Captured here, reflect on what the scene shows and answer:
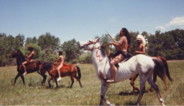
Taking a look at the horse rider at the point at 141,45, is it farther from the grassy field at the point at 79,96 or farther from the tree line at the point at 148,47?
the tree line at the point at 148,47

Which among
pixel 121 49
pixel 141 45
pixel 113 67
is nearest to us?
pixel 113 67

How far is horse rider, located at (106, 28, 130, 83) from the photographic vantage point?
23.3 feet

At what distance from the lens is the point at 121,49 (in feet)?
25.0

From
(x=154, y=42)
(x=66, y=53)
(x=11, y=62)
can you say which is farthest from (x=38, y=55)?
(x=154, y=42)

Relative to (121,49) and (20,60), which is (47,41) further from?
(121,49)

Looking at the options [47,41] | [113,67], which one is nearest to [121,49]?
[113,67]

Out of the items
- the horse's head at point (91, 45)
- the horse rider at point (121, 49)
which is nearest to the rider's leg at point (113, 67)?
the horse rider at point (121, 49)

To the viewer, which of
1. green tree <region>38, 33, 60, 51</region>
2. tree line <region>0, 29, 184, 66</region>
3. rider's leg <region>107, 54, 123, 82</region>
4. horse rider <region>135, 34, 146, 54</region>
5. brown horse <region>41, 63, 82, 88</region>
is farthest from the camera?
green tree <region>38, 33, 60, 51</region>

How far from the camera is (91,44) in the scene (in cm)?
749

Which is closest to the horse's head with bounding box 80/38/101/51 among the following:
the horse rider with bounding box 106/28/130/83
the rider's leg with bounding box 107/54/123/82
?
the horse rider with bounding box 106/28/130/83

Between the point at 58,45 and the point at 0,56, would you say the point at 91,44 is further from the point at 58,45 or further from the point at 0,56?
the point at 58,45

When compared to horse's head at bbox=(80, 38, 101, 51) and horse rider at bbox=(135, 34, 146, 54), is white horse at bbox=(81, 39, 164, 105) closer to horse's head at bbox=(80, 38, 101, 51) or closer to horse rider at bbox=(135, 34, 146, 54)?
horse's head at bbox=(80, 38, 101, 51)

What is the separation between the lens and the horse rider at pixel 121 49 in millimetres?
7109

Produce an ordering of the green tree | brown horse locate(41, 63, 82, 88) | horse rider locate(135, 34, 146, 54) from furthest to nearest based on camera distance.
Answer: the green tree, brown horse locate(41, 63, 82, 88), horse rider locate(135, 34, 146, 54)
